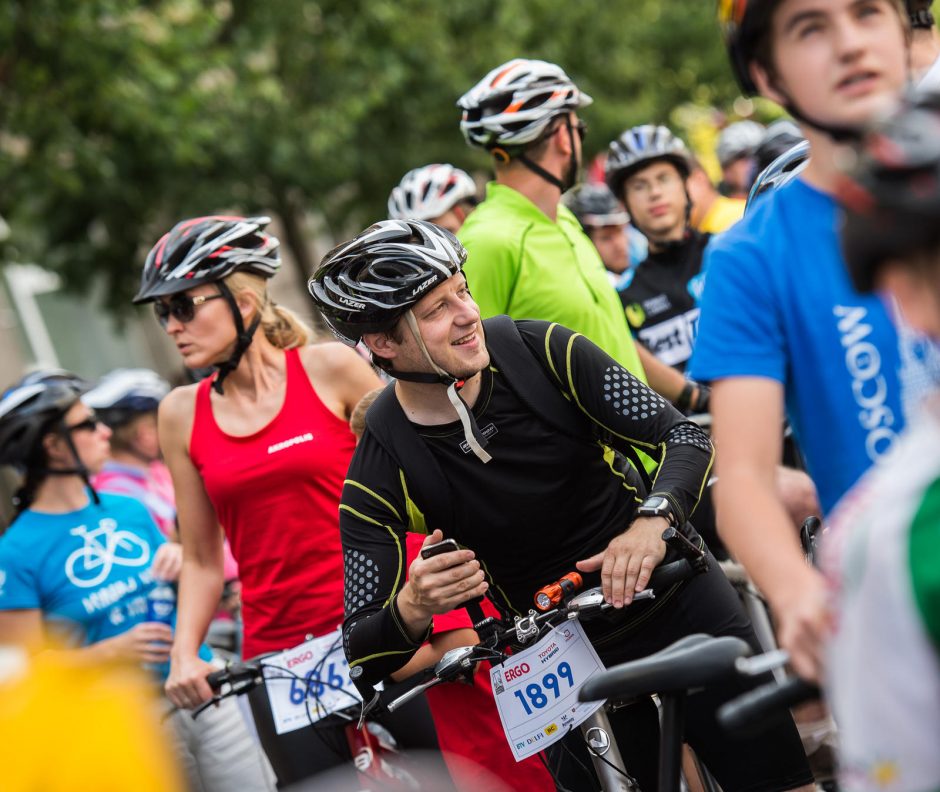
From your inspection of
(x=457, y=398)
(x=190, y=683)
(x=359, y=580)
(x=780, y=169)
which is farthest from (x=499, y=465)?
(x=190, y=683)

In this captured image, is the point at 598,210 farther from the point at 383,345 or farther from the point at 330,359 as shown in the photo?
the point at 383,345

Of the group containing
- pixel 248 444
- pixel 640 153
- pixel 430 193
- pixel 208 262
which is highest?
pixel 430 193

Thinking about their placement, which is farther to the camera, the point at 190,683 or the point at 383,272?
the point at 190,683

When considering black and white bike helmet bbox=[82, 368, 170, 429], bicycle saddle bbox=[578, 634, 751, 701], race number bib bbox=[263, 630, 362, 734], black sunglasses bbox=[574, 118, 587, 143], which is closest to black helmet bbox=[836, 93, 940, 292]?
bicycle saddle bbox=[578, 634, 751, 701]

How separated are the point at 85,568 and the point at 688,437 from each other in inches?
130

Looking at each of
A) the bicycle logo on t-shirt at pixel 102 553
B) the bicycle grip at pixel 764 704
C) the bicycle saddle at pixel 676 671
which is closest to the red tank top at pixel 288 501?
the bicycle logo on t-shirt at pixel 102 553

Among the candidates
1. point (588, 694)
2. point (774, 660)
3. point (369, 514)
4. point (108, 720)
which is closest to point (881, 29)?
point (774, 660)

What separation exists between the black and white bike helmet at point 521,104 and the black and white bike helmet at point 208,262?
45.8 inches

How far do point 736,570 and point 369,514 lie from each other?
8.32 ft

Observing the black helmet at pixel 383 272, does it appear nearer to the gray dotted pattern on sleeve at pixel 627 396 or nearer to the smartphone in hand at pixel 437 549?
the gray dotted pattern on sleeve at pixel 627 396

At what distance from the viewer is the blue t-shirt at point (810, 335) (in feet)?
8.04

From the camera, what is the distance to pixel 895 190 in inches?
70.2

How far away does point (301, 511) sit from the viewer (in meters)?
5.27

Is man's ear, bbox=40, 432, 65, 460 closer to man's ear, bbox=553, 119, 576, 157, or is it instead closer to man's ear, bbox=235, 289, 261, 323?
man's ear, bbox=235, 289, 261, 323
